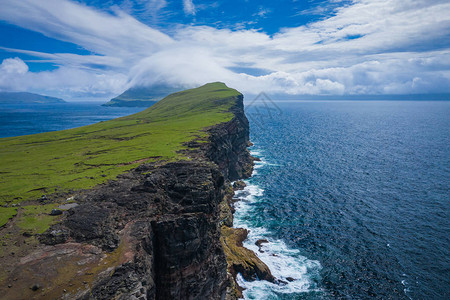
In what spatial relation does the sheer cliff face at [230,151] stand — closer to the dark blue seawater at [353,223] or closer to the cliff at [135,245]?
the dark blue seawater at [353,223]

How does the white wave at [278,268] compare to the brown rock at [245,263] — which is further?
the brown rock at [245,263]

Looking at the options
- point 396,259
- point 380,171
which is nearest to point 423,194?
point 380,171

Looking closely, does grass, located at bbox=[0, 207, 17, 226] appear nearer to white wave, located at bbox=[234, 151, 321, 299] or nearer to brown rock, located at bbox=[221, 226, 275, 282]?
brown rock, located at bbox=[221, 226, 275, 282]

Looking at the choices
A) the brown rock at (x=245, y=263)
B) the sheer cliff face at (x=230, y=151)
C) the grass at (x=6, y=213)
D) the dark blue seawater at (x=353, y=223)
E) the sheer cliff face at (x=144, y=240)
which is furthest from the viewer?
the sheer cliff face at (x=230, y=151)

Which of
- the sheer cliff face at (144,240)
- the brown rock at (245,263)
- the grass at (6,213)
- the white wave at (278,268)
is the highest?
the grass at (6,213)

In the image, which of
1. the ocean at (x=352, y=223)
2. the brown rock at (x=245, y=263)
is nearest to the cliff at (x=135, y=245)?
the brown rock at (x=245, y=263)
